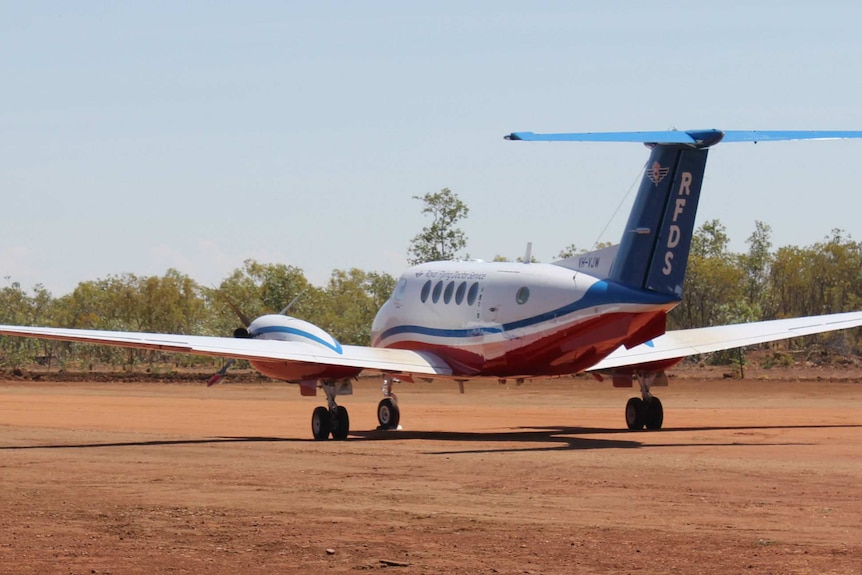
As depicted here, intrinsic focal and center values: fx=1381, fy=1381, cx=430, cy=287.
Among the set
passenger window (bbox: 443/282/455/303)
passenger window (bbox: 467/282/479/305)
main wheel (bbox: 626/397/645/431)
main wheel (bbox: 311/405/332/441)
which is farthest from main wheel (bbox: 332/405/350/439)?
main wheel (bbox: 626/397/645/431)

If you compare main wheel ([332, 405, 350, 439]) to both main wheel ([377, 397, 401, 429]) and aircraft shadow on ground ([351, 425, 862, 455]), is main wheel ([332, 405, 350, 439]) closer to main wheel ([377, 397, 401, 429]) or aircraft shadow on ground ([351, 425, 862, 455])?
aircraft shadow on ground ([351, 425, 862, 455])

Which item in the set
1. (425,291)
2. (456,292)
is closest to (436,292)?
(425,291)

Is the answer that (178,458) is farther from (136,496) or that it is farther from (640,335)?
(640,335)

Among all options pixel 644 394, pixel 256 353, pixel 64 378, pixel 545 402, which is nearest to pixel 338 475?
pixel 256 353

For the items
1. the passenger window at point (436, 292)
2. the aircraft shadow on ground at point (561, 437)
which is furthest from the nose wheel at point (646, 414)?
the passenger window at point (436, 292)

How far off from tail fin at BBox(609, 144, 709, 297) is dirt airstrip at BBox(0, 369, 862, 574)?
112 inches

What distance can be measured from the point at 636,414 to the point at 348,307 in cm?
8684

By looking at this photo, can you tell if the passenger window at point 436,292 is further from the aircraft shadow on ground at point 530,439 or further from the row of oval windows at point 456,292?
the aircraft shadow on ground at point 530,439

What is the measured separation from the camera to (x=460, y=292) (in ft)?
92.6

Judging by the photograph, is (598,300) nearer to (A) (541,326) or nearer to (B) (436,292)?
(A) (541,326)

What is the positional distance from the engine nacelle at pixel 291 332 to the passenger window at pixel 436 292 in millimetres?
3102

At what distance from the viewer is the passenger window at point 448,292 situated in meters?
28.6

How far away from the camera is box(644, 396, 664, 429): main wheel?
90.7ft

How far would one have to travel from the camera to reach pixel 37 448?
23.2 m
